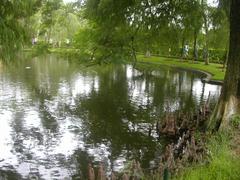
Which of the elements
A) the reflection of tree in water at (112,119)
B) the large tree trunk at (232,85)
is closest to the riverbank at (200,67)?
the reflection of tree in water at (112,119)

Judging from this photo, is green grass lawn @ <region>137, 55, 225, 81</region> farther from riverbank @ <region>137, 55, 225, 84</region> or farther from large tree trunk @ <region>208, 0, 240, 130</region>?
large tree trunk @ <region>208, 0, 240, 130</region>

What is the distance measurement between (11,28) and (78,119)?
7931 mm

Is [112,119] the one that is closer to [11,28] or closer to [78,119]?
[78,119]

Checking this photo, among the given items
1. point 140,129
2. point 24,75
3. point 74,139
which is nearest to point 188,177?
point 74,139

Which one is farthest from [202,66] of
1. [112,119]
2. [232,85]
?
[232,85]

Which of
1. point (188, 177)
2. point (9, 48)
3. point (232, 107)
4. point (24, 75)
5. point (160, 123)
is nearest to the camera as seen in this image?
point (188, 177)

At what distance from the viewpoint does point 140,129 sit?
16.3m

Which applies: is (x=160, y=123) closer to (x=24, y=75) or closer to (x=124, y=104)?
(x=124, y=104)

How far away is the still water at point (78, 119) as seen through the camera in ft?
39.9

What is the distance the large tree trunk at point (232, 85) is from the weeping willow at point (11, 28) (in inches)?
273

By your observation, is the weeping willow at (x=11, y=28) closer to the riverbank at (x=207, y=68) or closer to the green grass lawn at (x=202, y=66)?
the riverbank at (x=207, y=68)

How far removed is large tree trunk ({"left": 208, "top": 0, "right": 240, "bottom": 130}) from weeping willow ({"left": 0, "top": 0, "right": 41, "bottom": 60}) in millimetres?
6932

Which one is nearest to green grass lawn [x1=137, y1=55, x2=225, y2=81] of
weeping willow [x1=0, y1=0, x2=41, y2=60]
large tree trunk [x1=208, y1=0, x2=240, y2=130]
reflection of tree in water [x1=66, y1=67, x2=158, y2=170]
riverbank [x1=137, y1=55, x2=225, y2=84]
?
riverbank [x1=137, y1=55, x2=225, y2=84]

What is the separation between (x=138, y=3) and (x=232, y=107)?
6.24 m
